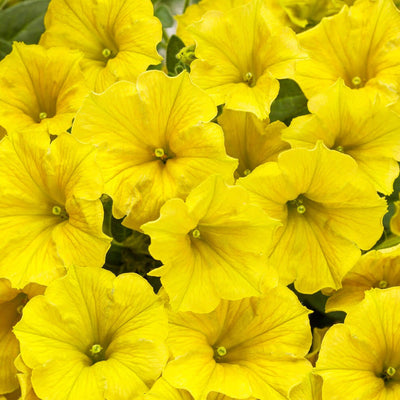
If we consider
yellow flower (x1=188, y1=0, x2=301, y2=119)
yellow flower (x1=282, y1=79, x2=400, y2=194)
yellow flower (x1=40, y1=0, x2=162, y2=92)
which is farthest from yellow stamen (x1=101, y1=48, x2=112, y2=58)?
yellow flower (x1=282, y1=79, x2=400, y2=194)

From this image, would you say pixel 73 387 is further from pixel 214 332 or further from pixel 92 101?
pixel 92 101

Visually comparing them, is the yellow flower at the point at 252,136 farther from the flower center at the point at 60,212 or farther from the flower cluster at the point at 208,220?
the flower center at the point at 60,212

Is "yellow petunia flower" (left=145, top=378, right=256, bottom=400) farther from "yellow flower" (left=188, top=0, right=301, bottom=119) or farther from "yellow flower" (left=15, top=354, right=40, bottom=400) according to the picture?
"yellow flower" (left=188, top=0, right=301, bottom=119)

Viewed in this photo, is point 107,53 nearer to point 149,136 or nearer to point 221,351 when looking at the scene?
point 149,136

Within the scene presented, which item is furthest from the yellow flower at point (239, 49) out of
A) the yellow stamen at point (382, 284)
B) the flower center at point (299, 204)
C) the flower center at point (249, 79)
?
the yellow stamen at point (382, 284)

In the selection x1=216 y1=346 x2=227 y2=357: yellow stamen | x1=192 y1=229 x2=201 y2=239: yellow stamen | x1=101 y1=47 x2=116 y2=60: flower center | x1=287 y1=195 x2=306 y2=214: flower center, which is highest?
x1=101 y1=47 x2=116 y2=60: flower center

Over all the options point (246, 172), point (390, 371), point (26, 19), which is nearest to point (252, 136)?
point (246, 172)
